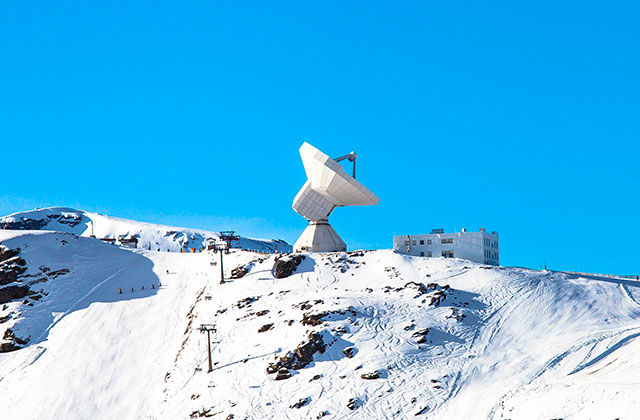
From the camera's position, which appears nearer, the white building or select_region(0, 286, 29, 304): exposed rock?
select_region(0, 286, 29, 304): exposed rock

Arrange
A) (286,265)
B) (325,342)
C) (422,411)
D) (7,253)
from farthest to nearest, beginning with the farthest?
(7,253) < (286,265) < (325,342) < (422,411)

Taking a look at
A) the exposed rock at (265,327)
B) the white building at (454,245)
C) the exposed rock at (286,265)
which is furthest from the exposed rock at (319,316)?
the white building at (454,245)

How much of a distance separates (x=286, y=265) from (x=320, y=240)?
10.4 meters

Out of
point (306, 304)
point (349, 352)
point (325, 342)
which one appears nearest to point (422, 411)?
point (349, 352)

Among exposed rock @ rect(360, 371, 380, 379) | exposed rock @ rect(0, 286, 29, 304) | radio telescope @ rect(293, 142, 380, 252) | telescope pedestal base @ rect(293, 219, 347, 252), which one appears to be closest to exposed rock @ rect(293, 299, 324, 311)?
exposed rock @ rect(360, 371, 380, 379)

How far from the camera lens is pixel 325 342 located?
5928 cm

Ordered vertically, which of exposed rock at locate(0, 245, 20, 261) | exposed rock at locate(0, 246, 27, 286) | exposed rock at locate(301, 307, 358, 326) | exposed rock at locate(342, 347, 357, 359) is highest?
exposed rock at locate(0, 245, 20, 261)

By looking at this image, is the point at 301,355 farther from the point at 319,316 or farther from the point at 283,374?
the point at 319,316

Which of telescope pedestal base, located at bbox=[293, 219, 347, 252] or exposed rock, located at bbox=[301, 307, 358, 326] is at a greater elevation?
telescope pedestal base, located at bbox=[293, 219, 347, 252]

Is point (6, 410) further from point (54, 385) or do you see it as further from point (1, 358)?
point (1, 358)

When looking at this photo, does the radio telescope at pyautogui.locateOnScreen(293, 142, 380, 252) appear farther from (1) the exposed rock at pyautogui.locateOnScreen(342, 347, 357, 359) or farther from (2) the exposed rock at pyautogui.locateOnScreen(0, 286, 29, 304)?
(2) the exposed rock at pyautogui.locateOnScreen(0, 286, 29, 304)

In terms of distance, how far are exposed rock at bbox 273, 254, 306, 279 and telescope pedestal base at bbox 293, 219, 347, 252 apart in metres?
6.63

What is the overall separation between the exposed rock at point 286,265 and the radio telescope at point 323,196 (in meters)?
7.33

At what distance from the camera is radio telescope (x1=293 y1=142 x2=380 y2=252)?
278ft
